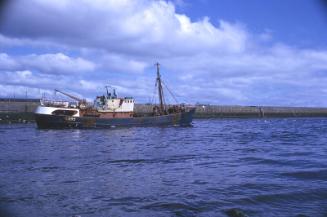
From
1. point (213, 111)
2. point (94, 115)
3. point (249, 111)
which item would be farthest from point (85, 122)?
point (249, 111)

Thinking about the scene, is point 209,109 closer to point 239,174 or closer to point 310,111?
point 310,111

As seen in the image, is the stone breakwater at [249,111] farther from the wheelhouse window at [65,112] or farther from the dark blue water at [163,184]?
the dark blue water at [163,184]

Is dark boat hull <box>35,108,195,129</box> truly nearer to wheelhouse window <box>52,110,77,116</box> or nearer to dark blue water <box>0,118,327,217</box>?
wheelhouse window <box>52,110,77,116</box>

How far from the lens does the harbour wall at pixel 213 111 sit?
70.4 m

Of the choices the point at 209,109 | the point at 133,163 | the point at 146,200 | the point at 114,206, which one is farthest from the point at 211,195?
the point at 209,109

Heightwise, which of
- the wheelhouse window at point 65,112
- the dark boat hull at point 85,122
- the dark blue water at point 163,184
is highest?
the wheelhouse window at point 65,112

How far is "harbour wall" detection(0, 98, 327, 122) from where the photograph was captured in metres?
70.4

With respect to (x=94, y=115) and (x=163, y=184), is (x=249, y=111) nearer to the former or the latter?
(x=94, y=115)

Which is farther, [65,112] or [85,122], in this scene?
[65,112]

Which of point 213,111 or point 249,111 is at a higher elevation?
point 213,111

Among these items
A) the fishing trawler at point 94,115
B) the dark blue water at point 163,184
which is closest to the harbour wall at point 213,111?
the fishing trawler at point 94,115

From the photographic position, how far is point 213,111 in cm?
10856

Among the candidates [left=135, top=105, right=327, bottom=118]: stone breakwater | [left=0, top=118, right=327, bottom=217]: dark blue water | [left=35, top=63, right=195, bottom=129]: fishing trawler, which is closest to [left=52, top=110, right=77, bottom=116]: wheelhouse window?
[left=35, top=63, right=195, bottom=129]: fishing trawler

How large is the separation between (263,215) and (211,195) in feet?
7.75
